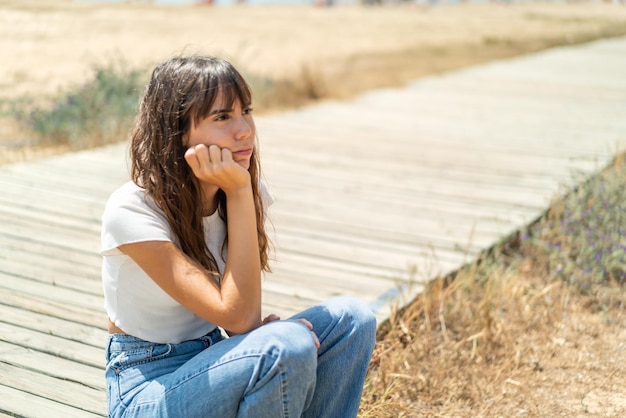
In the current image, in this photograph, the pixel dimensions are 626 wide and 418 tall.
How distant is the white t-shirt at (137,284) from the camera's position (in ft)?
6.41

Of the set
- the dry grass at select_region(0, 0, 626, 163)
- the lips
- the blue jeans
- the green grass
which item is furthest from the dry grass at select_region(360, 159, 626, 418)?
the dry grass at select_region(0, 0, 626, 163)

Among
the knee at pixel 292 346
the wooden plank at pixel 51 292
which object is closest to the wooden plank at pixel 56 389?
the wooden plank at pixel 51 292

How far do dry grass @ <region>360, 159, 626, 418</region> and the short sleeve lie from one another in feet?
3.14

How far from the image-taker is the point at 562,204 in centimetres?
454

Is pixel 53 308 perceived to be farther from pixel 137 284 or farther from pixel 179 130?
pixel 179 130

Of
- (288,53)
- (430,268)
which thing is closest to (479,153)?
(430,268)

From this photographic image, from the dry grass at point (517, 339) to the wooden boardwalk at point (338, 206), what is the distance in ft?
0.63

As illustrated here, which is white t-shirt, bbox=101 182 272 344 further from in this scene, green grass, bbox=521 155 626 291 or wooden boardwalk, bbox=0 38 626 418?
green grass, bbox=521 155 626 291

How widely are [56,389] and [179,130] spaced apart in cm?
98

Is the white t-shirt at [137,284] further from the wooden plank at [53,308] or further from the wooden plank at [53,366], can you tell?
the wooden plank at [53,308]

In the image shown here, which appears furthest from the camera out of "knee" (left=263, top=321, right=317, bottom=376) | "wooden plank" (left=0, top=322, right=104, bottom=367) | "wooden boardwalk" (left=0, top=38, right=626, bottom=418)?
"wooden boardwalk" (left=0, top=38, right=626, bottom=418)

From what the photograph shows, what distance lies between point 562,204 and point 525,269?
83 cm

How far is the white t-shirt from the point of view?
1954mm

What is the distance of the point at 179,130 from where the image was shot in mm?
2047
